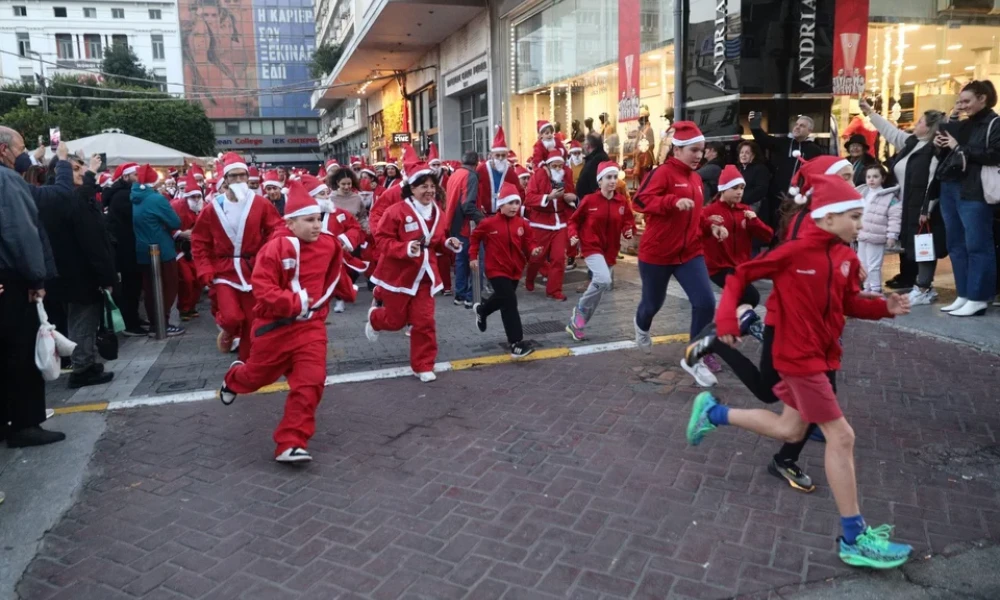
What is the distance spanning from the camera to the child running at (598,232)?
7344 millimetres

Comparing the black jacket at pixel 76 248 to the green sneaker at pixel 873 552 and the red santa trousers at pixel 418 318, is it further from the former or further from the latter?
the green sneaker at pixel 873 552

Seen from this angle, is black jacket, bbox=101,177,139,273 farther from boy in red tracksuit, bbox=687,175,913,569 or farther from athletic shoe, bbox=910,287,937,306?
athletic shoe, bbox=910,287,937,306

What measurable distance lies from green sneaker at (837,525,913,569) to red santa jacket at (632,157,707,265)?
121 inches

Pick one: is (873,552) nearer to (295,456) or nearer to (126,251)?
(295,456)

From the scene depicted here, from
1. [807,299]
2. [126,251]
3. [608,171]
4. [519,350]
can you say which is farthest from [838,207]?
[126,251]

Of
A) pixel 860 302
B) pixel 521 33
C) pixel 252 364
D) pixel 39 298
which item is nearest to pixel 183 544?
pixel 252 364

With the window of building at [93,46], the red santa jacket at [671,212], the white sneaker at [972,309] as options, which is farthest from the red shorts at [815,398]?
the window of building at [93,46]

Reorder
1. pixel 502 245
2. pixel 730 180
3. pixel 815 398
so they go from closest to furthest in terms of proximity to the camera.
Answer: pixel 815 398, pixel 730 180, pixel 502 245

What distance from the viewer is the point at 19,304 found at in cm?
498

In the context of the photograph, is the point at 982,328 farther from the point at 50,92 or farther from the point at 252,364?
the point at 50,92

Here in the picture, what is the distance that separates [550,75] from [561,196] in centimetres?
870

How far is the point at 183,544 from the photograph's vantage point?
3.70 meters

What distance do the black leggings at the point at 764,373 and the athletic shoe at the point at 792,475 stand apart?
34 millimetres

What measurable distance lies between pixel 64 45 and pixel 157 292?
9215 centimetres
